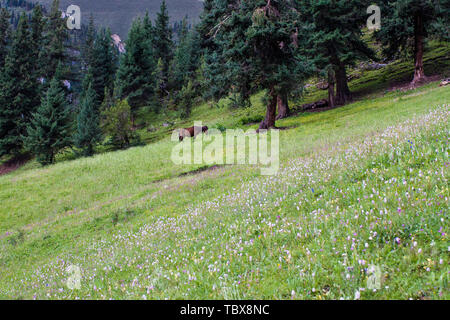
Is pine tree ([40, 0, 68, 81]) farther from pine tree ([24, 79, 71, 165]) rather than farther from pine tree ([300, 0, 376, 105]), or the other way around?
pine tree ([300, 0, 376, 105])

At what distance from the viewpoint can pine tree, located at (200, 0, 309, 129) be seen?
24.6 metres

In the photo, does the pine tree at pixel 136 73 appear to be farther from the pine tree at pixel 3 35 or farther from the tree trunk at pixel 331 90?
the tree trunk at pixel 331 90

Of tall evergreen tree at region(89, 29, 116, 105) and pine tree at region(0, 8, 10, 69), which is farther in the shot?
tall evergreen tree at region(89, 29, 116, 105)

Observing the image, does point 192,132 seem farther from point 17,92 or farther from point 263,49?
point 17,92

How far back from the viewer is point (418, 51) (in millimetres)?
33594

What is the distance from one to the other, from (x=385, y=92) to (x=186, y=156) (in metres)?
24.1

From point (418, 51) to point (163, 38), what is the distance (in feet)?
215

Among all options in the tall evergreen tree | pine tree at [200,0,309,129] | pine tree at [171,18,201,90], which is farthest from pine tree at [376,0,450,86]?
the tall evergreen tree

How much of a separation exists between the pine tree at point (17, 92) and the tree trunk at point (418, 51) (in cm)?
5756

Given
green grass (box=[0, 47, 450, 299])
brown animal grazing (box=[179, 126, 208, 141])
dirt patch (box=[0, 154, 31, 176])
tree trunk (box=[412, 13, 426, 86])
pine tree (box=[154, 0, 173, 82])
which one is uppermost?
pine tree (box=[154, 0, 173, 82])

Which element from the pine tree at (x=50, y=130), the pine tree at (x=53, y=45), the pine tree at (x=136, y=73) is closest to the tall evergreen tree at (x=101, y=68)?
the pine tree at (x=53, y=45)

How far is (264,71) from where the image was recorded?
84.2ft

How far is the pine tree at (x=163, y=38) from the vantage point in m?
80.7

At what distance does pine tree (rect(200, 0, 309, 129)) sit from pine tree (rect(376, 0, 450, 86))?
14.3 meters
